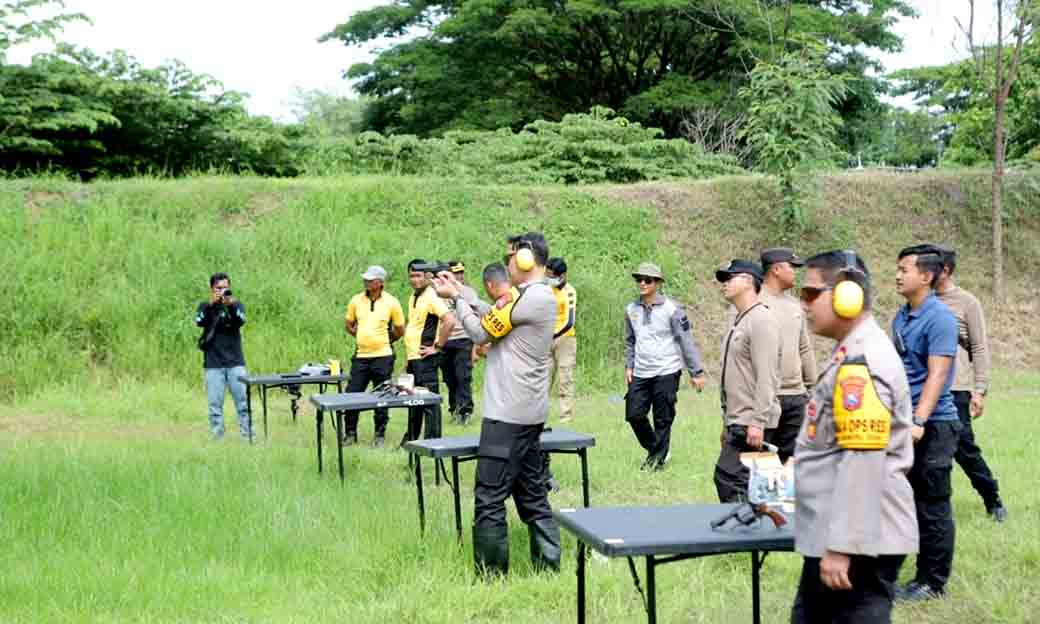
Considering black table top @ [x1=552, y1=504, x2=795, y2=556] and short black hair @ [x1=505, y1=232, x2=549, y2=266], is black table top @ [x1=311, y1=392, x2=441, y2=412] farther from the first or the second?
black table top @ [x1=552, y1=504, x2=795, y2=556]

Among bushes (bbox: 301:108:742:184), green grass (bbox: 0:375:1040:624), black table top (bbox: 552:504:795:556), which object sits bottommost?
green grass (bbox: 0:375:1040:624)

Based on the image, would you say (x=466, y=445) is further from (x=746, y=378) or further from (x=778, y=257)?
(x=778, y=257)

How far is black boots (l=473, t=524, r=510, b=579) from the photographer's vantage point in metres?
6.06

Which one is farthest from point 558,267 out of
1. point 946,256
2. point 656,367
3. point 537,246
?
point 946,256

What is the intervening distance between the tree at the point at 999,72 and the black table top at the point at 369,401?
13571 mm

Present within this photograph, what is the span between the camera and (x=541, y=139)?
2214 centimetres

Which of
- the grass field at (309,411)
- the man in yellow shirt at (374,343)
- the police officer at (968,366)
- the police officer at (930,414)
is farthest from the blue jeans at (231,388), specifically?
the police officer at (930,414)

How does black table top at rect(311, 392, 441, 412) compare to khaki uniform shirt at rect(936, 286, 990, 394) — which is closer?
khaki uniform shirt at rect(936, 286, 990, 394)

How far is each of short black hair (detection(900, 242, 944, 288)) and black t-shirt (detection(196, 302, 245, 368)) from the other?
721 cm

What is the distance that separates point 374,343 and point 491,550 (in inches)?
226

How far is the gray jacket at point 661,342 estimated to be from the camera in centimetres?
991

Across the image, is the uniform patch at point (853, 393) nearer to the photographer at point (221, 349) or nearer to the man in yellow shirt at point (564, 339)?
the man in yellow shirt at point (564, 339)

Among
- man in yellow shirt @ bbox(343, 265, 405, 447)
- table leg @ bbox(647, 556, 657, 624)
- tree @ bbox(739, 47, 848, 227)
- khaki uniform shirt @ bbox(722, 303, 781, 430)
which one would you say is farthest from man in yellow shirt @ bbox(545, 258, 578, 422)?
table leg @ bbox(647, 556, 657, 624)

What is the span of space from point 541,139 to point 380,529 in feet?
52.5
